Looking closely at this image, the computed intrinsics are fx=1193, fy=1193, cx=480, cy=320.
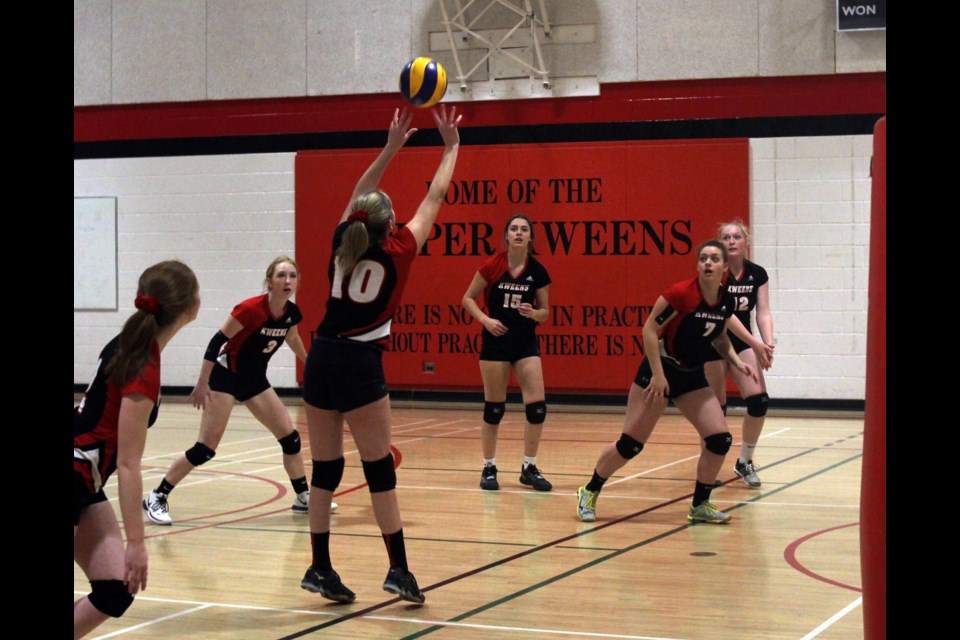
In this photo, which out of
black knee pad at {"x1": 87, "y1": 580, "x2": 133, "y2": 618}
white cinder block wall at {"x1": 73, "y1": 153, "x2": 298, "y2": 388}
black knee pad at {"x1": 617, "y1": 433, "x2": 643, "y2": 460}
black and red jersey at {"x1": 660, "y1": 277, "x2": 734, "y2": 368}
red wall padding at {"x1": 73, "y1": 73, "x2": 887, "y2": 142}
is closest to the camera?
black knee pad at {"x1": 87, "y1": 580, "x2": 133, "y2": 618}

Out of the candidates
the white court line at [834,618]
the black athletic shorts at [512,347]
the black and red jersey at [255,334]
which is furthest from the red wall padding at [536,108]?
the white court line at [834,618]

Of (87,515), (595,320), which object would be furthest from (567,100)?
(87,515)

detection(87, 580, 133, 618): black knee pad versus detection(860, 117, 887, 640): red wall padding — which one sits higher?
detection(860, 117, 887, 640): red wall padding

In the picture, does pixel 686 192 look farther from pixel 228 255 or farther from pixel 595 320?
pixel 228 255

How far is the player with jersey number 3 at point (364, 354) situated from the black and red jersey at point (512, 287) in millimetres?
3349

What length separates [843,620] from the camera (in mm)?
4879

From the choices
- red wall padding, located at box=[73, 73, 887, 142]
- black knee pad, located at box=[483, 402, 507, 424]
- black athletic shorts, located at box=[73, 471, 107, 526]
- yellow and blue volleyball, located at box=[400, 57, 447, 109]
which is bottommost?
black knee pad, located at box=[483, 402, 507, 424]

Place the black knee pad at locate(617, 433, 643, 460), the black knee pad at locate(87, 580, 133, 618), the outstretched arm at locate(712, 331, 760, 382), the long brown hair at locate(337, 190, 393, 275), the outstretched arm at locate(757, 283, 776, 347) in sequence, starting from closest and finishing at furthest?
the black knee pad at locate(87, 580, 133, 618) → the long brown hair at locate(337, 190, 393, 275) → the black knee pad at locate(617, 433, 643, 460) → the outstretched arm at locate(712, 331, 760, 382) → the outstretched arm at locate(757, 283, 776, 347)

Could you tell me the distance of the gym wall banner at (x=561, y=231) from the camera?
45.4 ft

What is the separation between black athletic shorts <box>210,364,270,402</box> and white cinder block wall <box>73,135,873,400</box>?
24.1 feet

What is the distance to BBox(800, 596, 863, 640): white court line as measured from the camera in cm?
466

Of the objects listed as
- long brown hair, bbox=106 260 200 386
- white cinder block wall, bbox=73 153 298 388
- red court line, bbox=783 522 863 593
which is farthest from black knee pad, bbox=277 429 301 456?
white cinder block wall, bbox=73 153 298 388

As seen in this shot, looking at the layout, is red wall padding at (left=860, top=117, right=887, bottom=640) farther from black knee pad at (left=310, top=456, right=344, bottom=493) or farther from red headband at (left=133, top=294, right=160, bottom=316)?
black knee pad at (left=310, top=456, right=344, bottom=493)
